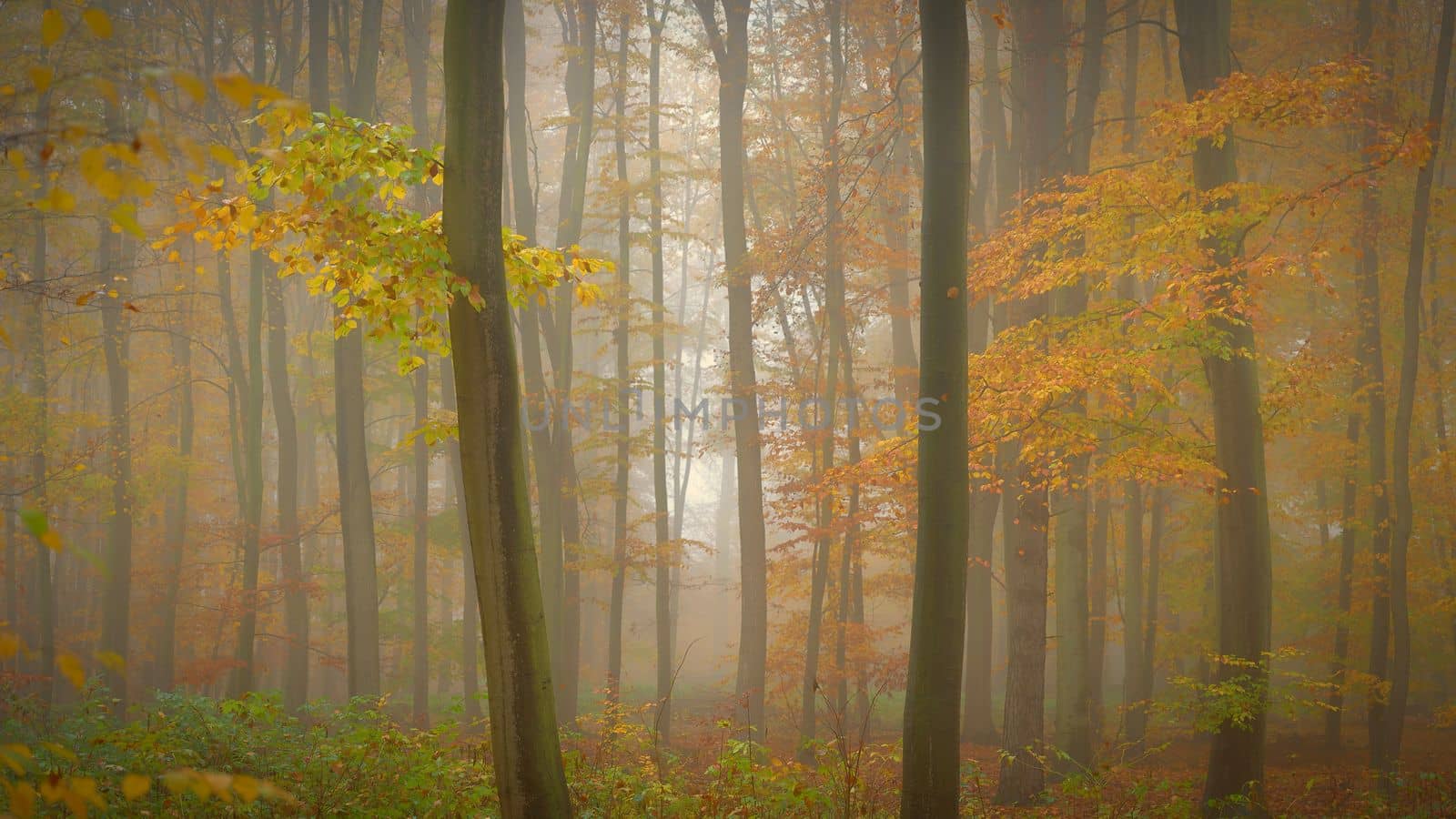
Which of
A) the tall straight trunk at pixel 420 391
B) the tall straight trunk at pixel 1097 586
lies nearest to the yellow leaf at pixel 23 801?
the tall straight trunk at pixel 420 391

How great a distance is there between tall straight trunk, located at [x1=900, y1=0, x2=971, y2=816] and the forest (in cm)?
3

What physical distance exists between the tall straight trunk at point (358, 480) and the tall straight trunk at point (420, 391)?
1740 millimetres

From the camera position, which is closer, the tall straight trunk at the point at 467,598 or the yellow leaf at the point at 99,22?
the yellow leaf at the point at 99,22

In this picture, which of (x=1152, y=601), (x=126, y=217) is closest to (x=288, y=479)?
(x=126, y=217)

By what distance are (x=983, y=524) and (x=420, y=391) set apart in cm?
1099

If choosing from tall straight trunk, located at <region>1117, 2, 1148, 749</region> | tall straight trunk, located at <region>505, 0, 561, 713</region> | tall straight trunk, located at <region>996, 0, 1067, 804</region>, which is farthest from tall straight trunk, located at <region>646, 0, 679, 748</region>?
tall straight trunk, located at <region>1117, 2, 1148, 749</region>

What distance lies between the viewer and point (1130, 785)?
30.7 ft

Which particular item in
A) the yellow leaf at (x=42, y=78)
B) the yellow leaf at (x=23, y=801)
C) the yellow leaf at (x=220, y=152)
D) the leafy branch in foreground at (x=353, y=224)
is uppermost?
the leafy branch in foreground at (x=353, y=224)

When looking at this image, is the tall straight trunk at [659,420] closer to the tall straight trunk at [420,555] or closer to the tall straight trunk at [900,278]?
the tall straight trunk at [900,278]

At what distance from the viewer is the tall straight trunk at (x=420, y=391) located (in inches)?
590

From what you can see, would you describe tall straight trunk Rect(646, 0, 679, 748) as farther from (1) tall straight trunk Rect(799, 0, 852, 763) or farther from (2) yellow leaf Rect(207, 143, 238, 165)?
(2) yellow leaf Rect(207, 143, 238, 165)

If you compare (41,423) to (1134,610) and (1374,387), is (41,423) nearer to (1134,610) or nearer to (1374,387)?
(1134,610)

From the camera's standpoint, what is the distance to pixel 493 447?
504 cm

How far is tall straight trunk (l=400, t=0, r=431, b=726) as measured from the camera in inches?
590
